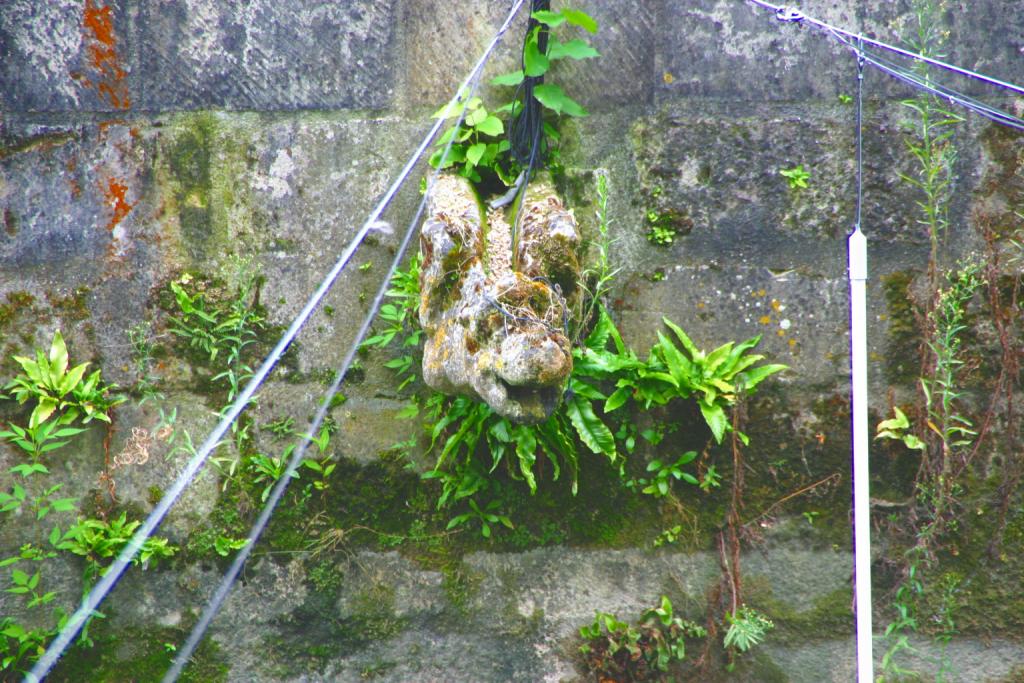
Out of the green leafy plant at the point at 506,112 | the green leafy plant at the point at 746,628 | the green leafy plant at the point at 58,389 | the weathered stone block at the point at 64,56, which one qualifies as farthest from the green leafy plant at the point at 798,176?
the green leafy plant at the point at 58,389

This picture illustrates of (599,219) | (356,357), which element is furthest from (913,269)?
(356,357)

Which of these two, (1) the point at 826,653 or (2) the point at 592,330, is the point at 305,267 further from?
(1) the point at 826,653

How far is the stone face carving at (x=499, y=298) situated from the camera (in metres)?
2.75

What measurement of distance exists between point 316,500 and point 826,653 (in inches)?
93.0

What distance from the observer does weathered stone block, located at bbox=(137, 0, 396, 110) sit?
3.64 metres

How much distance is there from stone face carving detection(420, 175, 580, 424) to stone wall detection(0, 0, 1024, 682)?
0.51 m

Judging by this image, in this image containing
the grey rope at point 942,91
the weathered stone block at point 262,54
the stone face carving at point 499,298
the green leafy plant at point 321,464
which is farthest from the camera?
the weathered stone block at point 262,54

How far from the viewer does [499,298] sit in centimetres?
286

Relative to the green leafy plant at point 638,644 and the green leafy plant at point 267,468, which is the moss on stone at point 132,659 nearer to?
the green leafy plant at point 267,468

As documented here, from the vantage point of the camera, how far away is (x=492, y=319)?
2850mm

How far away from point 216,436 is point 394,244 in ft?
3.92

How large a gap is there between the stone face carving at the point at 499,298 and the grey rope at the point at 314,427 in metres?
0.32

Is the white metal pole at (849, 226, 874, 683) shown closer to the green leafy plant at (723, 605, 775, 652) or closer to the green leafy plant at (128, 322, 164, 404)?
the green leafy plant at (723, 605, 775, 652)

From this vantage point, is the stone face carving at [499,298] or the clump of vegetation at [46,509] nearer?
the stone face carving at [499,298]
